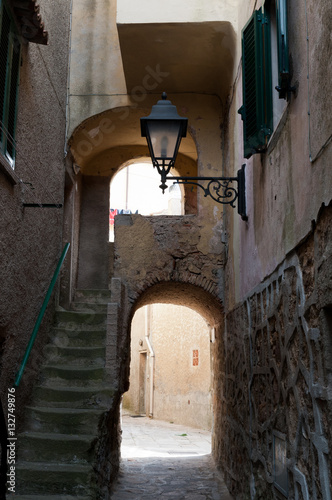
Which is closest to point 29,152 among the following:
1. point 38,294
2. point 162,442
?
point 38,294

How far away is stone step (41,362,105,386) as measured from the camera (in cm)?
641

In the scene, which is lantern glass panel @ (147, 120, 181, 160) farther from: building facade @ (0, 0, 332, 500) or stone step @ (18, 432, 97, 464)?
stone step @ (18, 432, 97, 464)

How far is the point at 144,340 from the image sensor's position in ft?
68.9

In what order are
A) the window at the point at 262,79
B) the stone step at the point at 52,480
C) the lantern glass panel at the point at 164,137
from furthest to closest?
the lantern glass panel at the point at 164,137, the stone step at the point at 52,480, the window at the point at 262,79

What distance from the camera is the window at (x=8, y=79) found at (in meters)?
4.82

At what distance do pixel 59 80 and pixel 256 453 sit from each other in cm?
538

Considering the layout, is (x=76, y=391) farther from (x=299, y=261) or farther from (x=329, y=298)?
(x=329, y=298)

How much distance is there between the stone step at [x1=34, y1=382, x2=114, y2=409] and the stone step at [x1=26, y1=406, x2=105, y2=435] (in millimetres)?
174

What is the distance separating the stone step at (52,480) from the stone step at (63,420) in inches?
22.1

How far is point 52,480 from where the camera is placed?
5.04 m

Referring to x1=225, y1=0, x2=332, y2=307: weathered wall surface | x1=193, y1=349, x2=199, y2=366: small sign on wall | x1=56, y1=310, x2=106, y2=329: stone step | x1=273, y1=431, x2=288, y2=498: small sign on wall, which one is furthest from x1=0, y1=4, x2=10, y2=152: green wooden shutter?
x1=193, y1=349, x2=199, y2=366: small sign on wall

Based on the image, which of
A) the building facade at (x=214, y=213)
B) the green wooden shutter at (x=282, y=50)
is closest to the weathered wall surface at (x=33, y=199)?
the building facade at (x=214, y=213)

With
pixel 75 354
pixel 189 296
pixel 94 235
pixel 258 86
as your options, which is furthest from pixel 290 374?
pixel 94 235

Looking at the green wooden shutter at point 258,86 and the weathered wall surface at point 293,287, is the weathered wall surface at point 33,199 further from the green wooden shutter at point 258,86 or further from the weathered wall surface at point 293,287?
the weathered wall surface at point 293,287
